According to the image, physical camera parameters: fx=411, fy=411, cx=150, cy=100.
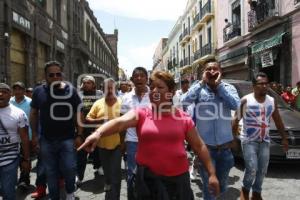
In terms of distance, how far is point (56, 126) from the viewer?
4.86 meters

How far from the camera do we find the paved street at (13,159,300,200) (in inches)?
235

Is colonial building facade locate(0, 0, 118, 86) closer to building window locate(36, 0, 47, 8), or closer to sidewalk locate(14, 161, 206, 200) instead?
building window locate(36, 0, 47, 8)

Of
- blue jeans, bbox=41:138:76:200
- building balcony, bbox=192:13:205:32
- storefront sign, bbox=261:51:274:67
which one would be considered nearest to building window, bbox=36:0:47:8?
storefront sign, bbox=261:51:274:67

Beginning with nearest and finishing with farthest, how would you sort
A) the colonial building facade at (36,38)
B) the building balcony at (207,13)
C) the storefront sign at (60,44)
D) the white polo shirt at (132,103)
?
the white polo shirt at (132,103) → the colonial building facade at (36,38) → the storefront sign at (60,44) → the building balcony at (207,13)

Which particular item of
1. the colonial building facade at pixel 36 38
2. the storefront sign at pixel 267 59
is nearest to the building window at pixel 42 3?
the colonial building facade at pixel 36 38

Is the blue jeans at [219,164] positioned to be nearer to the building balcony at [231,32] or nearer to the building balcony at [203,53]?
the building balcony at [231,32]

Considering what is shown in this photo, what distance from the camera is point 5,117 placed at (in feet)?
14.4

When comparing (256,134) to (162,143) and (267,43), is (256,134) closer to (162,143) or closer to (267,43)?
(162,143)

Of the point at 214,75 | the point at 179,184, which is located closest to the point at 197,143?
the point at 179,184

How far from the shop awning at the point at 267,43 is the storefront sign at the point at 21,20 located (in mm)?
10414

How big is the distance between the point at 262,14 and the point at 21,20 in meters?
11.1

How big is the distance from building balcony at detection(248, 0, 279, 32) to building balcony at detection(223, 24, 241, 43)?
8.27 feet

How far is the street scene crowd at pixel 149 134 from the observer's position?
3.10 meters

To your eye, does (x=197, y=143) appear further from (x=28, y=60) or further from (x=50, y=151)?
(x=28, y=60)
